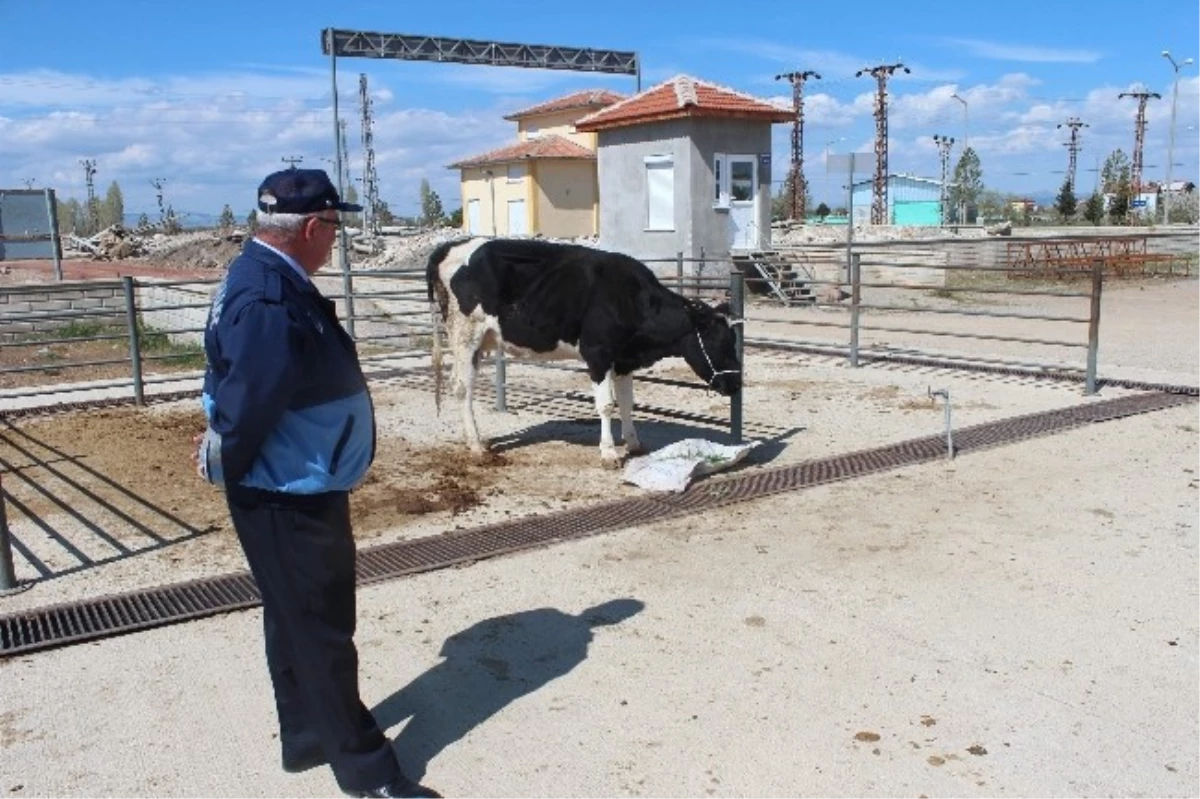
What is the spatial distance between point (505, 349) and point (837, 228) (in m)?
23.8

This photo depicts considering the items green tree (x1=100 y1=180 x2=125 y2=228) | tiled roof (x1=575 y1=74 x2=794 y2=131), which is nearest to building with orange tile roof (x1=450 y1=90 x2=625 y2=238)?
tiled roof (x1=575 y1=74 x2=794 y2=131)

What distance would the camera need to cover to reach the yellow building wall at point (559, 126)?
35.7 meters

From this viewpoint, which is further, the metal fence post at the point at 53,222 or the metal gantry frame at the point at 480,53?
the metal gantry frame at the point at 480,53

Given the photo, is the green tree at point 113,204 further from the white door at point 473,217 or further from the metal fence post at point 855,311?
the metal fence post at point 855,311

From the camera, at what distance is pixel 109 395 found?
979 centimetres

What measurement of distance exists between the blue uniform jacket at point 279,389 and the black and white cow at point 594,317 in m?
4.10

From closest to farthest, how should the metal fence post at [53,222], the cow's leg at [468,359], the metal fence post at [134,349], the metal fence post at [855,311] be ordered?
the cow's leg at [468,359] → the metal fence post at [134,349] → the metal fence post at [855,311] → the metal fence post at [53,222]

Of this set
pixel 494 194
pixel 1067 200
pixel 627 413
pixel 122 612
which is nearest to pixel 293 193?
pixel 122 612

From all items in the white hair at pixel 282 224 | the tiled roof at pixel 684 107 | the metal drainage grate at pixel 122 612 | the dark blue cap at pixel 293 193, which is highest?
the tiled roof at pixel 684 107

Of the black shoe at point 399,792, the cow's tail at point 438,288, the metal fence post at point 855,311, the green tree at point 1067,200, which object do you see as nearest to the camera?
the black shoe at point 399,792

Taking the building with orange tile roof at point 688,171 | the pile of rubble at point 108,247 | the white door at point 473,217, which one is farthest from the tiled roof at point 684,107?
the pile of rubble at point 108,247

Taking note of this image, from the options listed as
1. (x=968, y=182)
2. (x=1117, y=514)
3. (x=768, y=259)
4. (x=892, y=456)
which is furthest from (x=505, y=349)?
(x=968, y=182)

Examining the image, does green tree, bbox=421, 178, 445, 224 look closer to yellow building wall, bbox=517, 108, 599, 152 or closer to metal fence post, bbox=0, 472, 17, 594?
yellow building wall, bbox=517, 108, 599, 152

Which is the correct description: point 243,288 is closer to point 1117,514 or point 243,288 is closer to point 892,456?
point 1117,514
